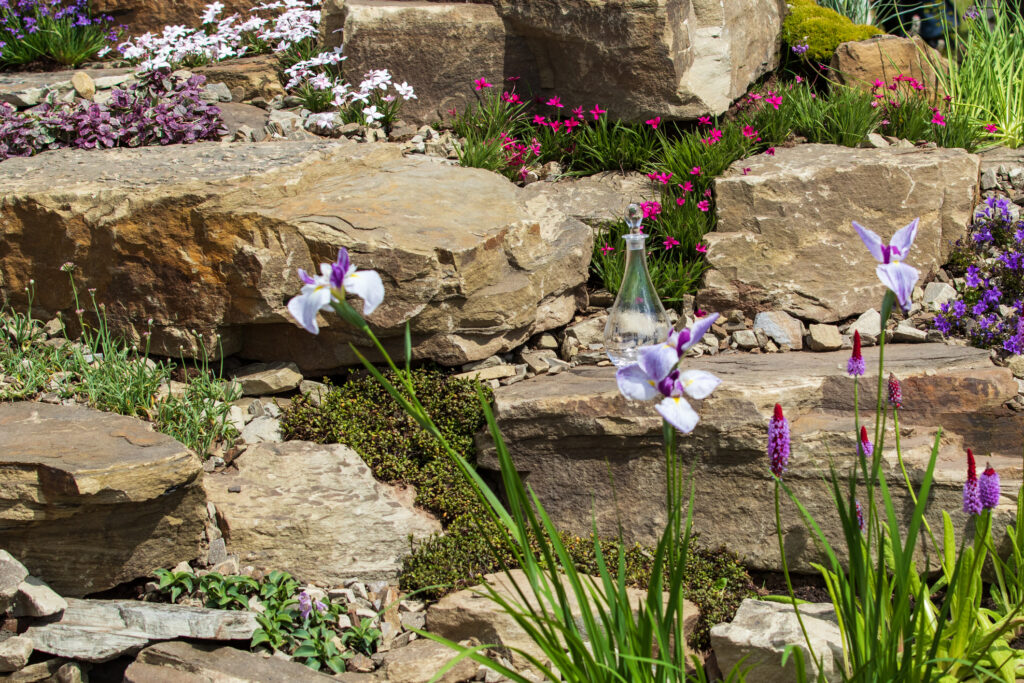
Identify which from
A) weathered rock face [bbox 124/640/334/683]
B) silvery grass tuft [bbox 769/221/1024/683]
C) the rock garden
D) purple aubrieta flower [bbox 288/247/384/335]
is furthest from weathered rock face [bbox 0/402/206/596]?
silvery grass tuft [bbox 769/221/1024/683]

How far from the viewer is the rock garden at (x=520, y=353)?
10.3ft

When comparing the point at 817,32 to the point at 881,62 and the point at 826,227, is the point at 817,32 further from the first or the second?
the point at 826,227

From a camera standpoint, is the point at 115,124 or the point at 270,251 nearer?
the point at 270,251

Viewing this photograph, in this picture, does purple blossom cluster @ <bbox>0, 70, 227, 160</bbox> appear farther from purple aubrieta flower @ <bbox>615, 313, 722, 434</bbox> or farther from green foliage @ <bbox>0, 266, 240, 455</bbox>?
purple aubrieta flower @ <bbox>615, 313, 722, 434</bbox>

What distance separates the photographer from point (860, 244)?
5.47m

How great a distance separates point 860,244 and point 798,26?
94.1 inches

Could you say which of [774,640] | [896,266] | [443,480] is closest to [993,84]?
[443,480]

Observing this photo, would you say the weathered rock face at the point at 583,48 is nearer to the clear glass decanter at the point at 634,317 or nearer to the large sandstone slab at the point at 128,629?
the clear glass decanter at the point at 634,317

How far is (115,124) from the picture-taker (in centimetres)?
584

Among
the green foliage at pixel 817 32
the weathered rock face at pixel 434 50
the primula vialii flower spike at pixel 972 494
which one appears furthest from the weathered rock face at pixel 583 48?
the primula vialii flower spike at pixel 972 494

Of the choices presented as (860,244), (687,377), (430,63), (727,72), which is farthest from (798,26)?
(687,377)

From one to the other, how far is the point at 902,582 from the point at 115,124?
5.41 m

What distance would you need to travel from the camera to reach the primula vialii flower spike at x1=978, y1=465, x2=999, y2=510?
2.18 m

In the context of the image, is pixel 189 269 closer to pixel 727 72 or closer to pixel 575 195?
pixel 575 195
